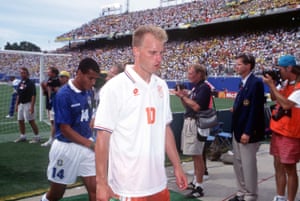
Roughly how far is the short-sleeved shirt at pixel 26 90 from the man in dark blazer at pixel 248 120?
6354mm

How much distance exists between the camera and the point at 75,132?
385 cm

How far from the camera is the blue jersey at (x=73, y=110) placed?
12.7 ft

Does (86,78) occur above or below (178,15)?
below

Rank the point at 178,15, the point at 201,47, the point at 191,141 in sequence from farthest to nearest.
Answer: the point at 178,15
the point at 201,47
the point at 191,141

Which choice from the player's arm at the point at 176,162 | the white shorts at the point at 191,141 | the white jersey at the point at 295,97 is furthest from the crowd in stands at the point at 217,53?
the player's arm at the point at 176,162

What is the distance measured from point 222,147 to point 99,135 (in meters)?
6.45

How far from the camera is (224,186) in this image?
20.2 feet

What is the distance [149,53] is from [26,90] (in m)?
7.88

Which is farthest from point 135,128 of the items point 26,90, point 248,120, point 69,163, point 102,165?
point 26,90

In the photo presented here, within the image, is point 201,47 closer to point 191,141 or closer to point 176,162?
point 191,141

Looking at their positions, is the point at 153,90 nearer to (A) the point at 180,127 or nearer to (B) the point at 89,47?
(A) the point at 180,127

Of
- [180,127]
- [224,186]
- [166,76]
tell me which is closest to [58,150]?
[224,186]

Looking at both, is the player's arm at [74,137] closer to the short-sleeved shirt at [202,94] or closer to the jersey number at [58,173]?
the jersey number at [58,173]

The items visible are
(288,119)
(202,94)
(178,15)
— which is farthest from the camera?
(178,15)
